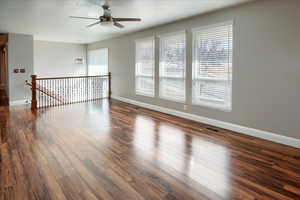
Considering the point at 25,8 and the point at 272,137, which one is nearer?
the point at 272,137

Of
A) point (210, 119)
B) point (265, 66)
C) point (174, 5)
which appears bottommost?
point (210, 119)

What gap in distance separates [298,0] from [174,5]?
2.07 metres

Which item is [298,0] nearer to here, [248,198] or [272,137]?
[272,137]

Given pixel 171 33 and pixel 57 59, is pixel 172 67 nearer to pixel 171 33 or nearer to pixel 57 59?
pixel 171 33

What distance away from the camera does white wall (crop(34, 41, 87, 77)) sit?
9.34m

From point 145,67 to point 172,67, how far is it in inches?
51.6

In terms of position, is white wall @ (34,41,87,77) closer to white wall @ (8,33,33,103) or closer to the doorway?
the doorway

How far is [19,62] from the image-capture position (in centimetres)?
754

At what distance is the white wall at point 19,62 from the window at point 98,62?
288 cm

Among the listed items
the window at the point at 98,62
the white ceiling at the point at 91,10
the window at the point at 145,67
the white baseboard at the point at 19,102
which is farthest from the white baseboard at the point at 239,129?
the white baseboard at the point at 19,102

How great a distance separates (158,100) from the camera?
6.45m

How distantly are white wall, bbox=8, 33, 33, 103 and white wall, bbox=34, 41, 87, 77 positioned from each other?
1665 millimetres

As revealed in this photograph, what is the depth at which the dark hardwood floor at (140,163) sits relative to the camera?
2287 mm

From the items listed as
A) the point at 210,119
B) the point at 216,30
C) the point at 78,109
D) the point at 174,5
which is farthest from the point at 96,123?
the point at 216,30
